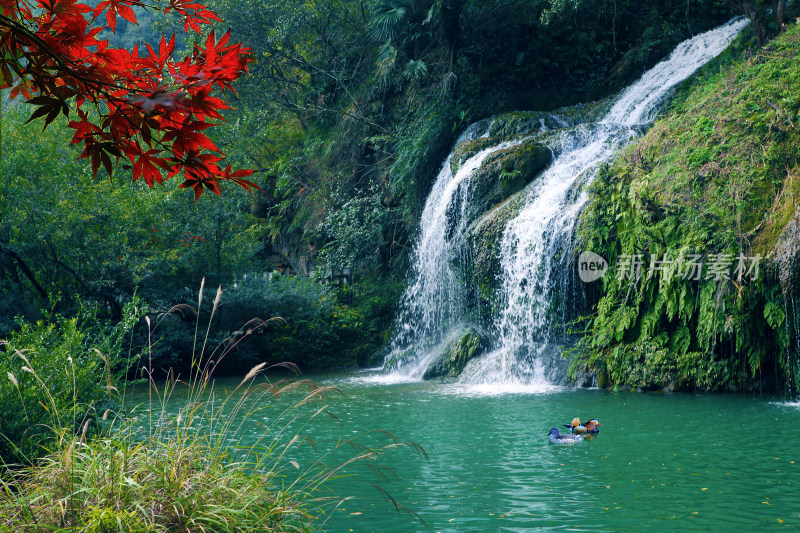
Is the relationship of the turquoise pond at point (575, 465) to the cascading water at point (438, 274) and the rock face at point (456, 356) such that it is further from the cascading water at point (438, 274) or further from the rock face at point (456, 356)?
the cascading water at point (438, 274)

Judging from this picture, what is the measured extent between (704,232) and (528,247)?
315 cm

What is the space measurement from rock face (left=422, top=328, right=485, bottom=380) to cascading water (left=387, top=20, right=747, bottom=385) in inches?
9.5

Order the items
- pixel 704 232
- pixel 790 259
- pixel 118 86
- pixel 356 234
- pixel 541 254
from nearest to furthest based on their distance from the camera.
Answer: pixel 118 86 → pixel 790 259 → pixel 704 232 → pixel 541 254 → pixel 356 234

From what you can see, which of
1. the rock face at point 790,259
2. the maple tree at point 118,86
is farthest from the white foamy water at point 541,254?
the maple tree at point 118,86

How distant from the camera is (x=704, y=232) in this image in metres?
9.96

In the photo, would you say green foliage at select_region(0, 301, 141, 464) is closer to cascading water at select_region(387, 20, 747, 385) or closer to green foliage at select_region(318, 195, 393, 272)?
cascading water at select_region(387, 20, 747, 385)

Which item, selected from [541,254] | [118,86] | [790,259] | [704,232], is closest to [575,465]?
[790,259]

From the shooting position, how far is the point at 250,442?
7445mm

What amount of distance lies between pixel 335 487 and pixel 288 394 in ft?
19.3

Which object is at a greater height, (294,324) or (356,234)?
(356,234)

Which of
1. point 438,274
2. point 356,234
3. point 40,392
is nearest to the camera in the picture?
point 40,392

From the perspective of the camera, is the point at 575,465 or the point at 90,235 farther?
the point at 90,235

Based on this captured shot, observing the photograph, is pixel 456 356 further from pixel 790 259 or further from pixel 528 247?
pixel 790 259

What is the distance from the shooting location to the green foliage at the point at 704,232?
959 centimetres
